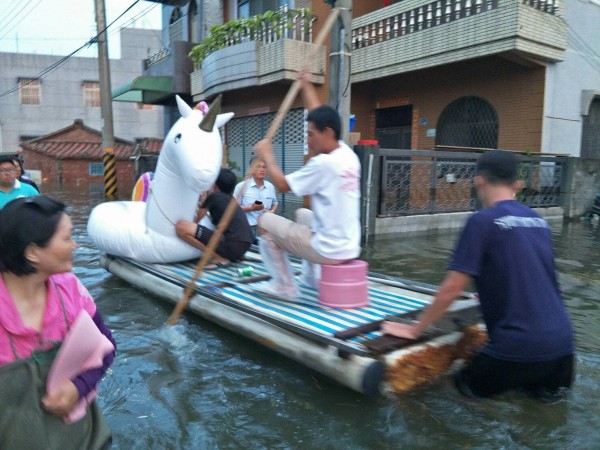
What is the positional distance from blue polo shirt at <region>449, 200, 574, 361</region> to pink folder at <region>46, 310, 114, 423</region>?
1833 mm

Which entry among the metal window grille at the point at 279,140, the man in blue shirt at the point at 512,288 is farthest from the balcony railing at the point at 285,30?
the man in blue shirt at the point at 512,288

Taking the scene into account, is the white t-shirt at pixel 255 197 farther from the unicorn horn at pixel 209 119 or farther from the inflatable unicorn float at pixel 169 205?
the unicorn horn at pixel 209 119

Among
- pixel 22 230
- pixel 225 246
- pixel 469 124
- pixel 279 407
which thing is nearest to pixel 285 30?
pixel 469 124

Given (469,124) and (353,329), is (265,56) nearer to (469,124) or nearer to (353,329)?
(469,124)

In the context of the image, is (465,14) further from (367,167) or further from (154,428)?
(154,428)

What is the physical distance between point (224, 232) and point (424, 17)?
8185mm

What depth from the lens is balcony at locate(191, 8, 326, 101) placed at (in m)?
12.0

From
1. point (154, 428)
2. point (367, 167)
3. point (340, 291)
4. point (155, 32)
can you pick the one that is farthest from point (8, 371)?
point (155, 32)

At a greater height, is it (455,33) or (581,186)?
(455,33)

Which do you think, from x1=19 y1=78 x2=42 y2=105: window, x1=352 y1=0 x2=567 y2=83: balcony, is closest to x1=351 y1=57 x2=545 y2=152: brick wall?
x1=352 y1=0 x2=567 y2=83: balcony

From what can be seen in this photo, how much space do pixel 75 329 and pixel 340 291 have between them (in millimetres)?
2437

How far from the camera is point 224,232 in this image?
18.2 ft

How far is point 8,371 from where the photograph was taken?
1.54 m

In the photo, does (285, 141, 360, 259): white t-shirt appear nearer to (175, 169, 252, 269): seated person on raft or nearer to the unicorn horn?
the unicorn horn
